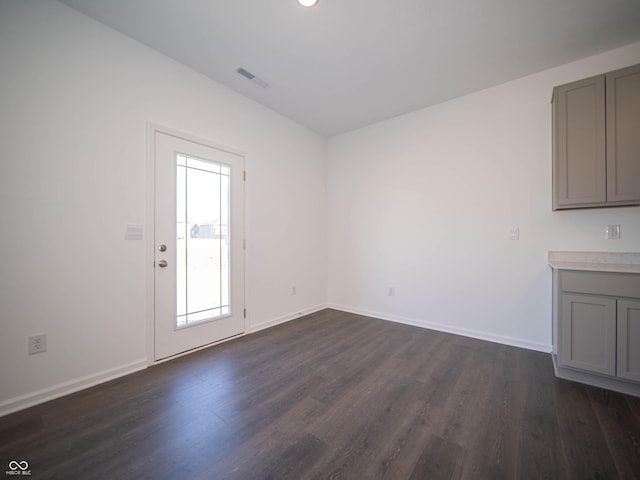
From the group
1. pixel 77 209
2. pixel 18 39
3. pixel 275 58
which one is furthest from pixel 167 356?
pixel 275 58

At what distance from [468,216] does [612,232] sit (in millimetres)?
1200

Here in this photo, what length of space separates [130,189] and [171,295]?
106cm

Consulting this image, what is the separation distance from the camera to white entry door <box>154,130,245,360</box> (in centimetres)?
249

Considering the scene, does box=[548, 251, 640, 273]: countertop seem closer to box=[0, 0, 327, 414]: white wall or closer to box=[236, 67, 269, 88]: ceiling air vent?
box=[236, 67, 269, 88]: ceiling air vent

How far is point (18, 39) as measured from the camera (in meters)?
1.78

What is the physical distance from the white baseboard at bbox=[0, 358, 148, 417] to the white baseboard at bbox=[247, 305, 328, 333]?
1227 millimetres

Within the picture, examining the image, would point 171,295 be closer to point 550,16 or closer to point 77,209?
point 77,209

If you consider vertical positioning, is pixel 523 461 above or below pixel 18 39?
below

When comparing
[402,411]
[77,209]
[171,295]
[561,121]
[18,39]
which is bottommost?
[402,411]

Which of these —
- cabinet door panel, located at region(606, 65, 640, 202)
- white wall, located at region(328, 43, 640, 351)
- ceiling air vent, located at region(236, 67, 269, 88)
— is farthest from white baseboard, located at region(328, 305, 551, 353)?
ceiling air vent, located at region(236, 67, 269, 88)

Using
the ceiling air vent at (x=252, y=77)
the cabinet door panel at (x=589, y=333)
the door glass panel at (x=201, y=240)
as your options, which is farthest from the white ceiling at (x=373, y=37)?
the cabinet door panel at (x=589, y=333)

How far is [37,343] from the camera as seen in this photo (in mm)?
1854

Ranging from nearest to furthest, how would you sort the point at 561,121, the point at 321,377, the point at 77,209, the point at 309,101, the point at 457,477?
the point at 457,477, the point at 77,209, the point at 321,377, the point at 561,121, the point at 309,101

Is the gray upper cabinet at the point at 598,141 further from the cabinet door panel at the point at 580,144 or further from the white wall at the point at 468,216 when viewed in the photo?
the white wall at the point at 468,216
